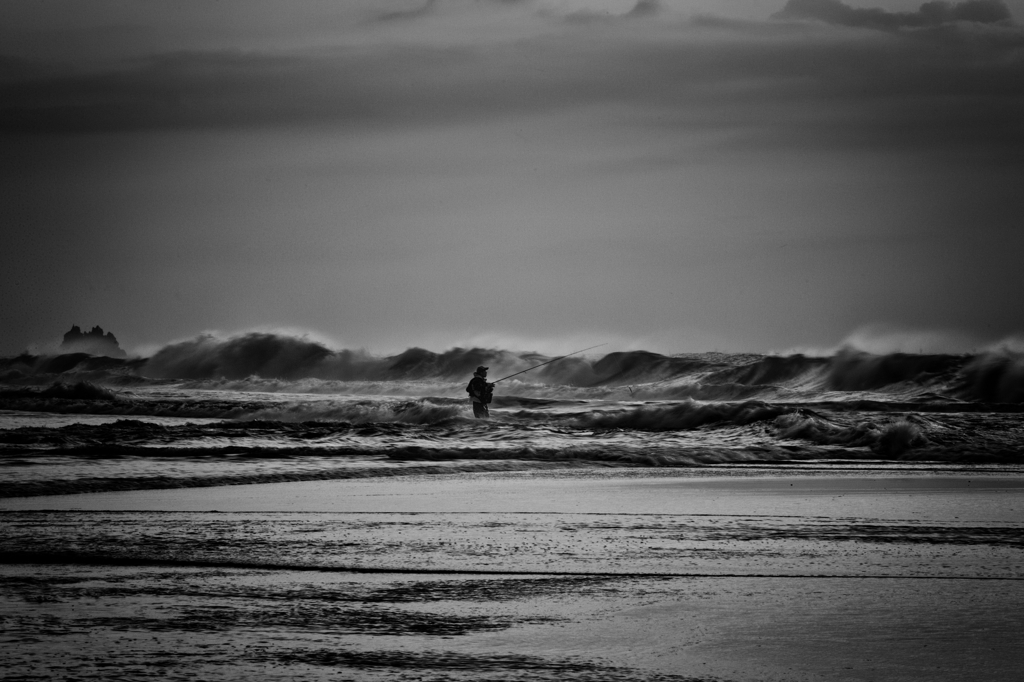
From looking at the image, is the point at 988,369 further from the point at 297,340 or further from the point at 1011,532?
the point at 297,340

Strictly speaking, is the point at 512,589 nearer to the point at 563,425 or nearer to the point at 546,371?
the point at 563,425

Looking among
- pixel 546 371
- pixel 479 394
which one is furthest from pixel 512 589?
pixel 546 371

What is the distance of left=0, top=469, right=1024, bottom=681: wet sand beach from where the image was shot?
3.90 m

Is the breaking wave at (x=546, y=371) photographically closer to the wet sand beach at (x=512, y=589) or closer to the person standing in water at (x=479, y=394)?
the person standing in water at (x=479, y=394)

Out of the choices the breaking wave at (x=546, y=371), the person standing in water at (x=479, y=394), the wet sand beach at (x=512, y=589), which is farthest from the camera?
the breaking wave at (x=546, y=371)

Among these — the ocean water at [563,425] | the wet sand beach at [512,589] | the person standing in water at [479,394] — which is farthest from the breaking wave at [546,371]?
the wet sand beach at [512,589]

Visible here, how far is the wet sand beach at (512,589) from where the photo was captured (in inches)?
154

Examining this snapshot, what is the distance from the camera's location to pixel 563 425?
22344 millimetres

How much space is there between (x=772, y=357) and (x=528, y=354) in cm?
1379

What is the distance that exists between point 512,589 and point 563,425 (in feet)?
56.1

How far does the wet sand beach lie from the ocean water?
3605 mm

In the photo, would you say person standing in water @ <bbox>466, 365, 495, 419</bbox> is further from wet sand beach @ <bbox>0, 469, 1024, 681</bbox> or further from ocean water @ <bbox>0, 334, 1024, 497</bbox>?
wet sand beach @ <bbox>0, 469, 1024, 681</bbox>

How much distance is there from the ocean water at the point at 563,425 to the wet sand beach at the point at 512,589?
3605 mm

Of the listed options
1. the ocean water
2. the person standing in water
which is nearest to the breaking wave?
the ocean water
